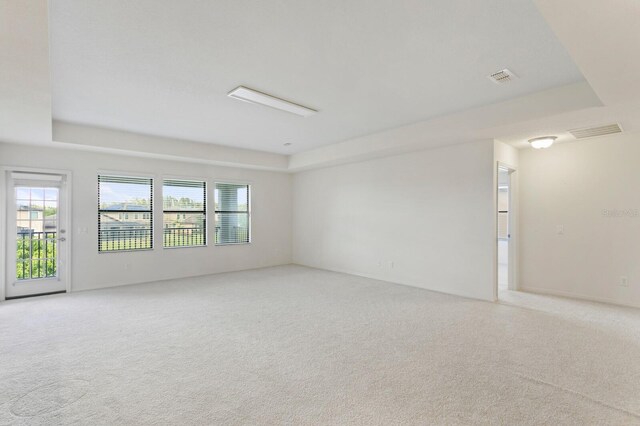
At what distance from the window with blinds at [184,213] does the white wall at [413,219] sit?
8.13ft

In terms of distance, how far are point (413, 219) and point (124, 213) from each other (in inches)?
206

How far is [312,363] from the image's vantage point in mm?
2785

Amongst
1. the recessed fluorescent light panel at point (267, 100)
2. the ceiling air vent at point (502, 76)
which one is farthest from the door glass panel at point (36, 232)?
the ceiling air vent at point (502, 76)

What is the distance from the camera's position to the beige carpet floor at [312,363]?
6.93ft

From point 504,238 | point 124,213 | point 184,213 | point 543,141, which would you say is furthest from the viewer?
point 504,238

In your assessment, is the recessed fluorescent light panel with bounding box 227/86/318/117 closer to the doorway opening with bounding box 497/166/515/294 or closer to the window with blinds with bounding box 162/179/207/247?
the doorway opening with bounding box 497/166/515/294

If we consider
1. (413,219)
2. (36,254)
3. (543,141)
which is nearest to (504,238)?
(413,219)

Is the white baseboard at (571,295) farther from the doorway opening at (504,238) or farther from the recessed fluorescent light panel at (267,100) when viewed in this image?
the recessed fluorescent light panel at (267,100)

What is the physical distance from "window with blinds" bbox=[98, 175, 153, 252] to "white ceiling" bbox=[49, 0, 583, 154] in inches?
66.9

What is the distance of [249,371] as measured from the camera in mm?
2646

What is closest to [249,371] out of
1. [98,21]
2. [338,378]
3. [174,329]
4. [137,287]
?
[338,378]

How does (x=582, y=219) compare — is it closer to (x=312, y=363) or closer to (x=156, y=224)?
(x=312, y=363)

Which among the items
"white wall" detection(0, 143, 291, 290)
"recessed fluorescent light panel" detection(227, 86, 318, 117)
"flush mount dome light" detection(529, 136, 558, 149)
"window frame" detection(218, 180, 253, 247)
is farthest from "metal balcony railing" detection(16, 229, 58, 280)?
"flush mount dome light" detection(529, 136, 558, 149)

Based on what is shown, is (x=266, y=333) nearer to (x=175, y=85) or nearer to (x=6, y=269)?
(x=175, y=85)
